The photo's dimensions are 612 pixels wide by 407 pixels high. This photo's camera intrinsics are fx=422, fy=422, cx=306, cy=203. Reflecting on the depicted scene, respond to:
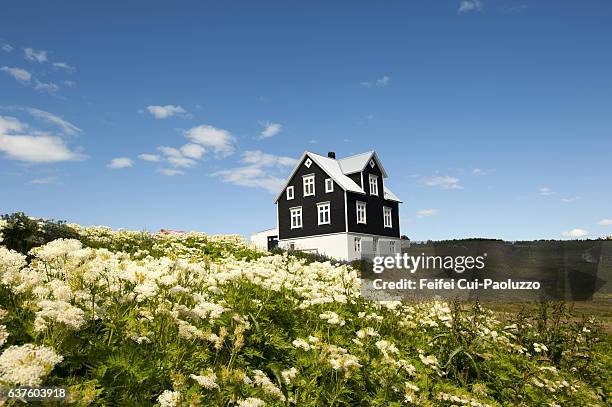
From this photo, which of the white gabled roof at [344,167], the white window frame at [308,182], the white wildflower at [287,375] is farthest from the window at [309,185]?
the white wildflower at [287,375]

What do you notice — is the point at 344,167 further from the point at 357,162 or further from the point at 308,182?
the point at 308,182

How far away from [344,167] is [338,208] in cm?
642

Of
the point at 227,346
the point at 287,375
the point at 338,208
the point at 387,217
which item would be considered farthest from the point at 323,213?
the point at 287,375

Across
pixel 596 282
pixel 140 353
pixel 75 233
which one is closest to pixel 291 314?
pixel 140 353

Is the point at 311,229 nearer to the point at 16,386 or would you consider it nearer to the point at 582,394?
the point at 582,394

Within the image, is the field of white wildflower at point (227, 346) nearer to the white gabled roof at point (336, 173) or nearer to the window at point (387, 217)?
the white gabled roof at point (336, 173)

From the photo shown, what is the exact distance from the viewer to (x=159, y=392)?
11.9 feet

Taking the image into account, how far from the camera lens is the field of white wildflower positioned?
11.5 feet

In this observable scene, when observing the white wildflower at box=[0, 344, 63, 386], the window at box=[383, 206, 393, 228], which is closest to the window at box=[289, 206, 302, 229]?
the window at box=[383, 206, 393, 228]

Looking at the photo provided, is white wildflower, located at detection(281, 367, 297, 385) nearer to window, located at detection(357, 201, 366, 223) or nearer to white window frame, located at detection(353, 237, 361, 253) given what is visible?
white window frame, located at detection(353, 237, 361, 253)

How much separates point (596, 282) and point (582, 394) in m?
23.7

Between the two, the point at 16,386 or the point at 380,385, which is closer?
the point at 16,386

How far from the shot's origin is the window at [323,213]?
137ft

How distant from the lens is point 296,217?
4456 centimetres
